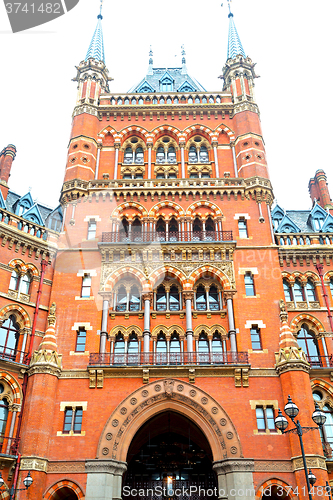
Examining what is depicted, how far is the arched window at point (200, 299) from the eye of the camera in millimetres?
29781

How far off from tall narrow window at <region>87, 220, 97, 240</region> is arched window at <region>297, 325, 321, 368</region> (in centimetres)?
1460

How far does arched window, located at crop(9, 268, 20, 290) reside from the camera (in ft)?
94.9

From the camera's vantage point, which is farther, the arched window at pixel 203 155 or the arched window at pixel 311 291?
the arched window at pixel 203 155

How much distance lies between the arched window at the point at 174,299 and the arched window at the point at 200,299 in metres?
1.16

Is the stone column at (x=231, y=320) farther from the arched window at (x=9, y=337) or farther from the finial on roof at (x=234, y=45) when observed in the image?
the finial on roof at (x=234, y=45)

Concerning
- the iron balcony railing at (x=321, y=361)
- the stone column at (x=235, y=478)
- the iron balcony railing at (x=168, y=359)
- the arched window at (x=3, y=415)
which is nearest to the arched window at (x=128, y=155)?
the iron balcony railing at (x=168, y=359)

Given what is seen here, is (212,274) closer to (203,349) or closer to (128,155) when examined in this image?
(203,349)

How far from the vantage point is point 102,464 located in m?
24.2

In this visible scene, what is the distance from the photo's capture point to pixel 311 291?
1257 inches

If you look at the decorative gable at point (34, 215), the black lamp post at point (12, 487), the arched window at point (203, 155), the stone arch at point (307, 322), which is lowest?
the black lamp post at point (12, 487)

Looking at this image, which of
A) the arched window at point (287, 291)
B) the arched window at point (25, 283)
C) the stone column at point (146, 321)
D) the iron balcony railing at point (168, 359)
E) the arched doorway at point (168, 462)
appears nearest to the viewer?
the iron balcony railing at point (168, 359)

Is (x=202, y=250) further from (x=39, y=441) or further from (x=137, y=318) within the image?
(x=39, y=441)

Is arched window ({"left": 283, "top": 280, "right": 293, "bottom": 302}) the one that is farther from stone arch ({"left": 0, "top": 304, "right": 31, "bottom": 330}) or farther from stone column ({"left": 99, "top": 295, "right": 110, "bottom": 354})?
stone arch ({"left": 0, "top": 304, "right": 31, "bottom": 330})

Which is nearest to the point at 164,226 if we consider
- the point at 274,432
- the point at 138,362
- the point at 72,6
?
the point at 138,362
